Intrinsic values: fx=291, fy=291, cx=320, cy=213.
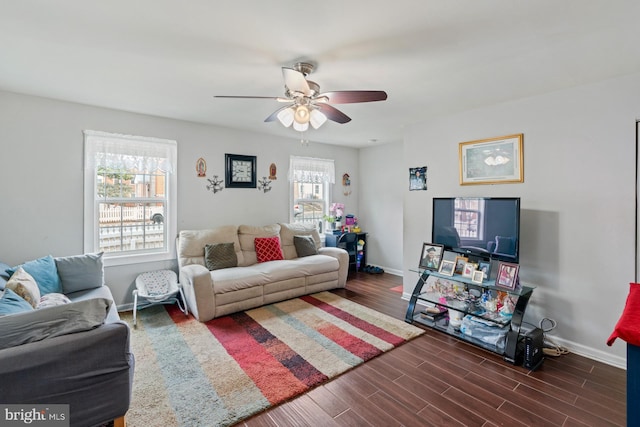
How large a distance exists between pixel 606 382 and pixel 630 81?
2430 mm

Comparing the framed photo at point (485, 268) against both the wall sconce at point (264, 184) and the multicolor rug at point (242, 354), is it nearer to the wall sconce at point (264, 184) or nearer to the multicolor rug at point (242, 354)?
the multicolor rug at point (242, 354)

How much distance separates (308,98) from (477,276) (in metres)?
2.33

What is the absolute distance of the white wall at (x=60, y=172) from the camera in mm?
2977

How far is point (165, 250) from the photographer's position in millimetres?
3932

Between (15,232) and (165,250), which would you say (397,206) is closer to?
(165,250)

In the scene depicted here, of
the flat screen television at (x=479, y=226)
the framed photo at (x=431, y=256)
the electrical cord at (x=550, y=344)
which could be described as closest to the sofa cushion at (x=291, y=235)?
the framed photo at (x=431, y=256)

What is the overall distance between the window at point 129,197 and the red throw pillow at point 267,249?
116cm

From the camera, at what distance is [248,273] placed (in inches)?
140

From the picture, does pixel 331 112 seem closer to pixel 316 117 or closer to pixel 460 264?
pixel 316 117

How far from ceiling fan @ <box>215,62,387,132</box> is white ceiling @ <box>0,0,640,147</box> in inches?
8.2

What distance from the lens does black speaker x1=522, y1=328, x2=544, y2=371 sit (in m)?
2.39

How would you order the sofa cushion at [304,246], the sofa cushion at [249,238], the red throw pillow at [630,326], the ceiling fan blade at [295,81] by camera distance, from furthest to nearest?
1. the sofa cushion at [304,246]
2. the sofa cushion at [249,238]
3. the ceiling fan blade at [295,81]
4. the red throw pillow at [630,326]

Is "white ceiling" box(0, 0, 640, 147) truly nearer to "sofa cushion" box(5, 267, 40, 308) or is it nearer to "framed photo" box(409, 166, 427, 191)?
"framed photo" box(409, 166, 427, 191)

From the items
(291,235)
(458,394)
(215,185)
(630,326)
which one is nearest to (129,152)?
(215,185)
